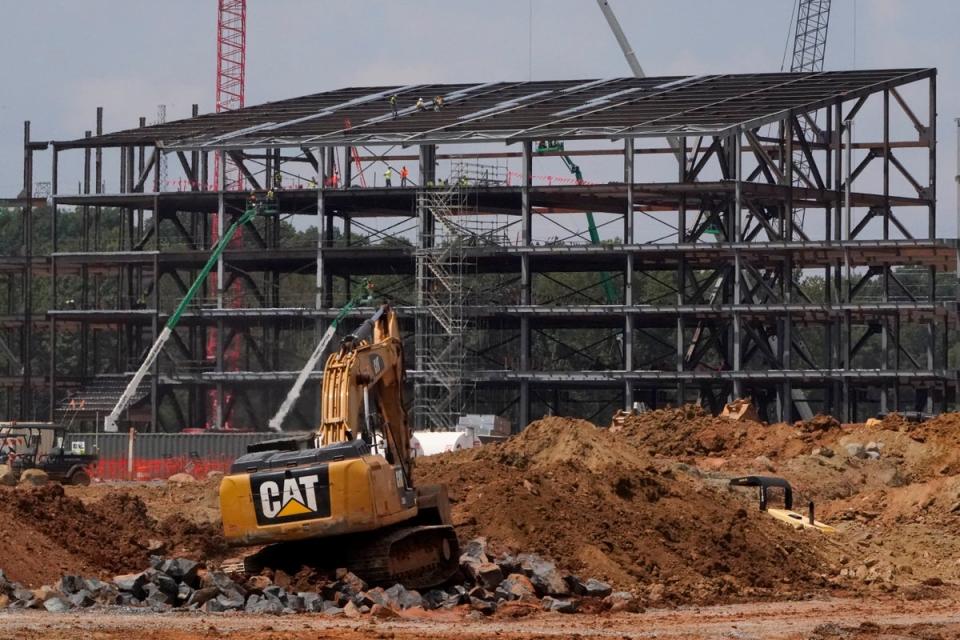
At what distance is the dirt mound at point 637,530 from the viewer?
30719mm

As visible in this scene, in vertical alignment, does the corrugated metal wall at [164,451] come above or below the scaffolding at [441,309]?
below

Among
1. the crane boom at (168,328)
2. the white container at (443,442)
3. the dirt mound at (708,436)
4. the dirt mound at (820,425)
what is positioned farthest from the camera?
the crane boom at (168,328)

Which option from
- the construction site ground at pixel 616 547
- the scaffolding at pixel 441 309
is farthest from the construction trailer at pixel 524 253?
the construction site ground at pixel 616 547

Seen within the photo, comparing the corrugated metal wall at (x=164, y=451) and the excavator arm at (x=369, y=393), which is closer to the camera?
the excavator arm at (x=369, y=393)

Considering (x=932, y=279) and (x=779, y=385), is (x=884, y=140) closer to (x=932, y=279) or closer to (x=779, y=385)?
(x=932, y=279)

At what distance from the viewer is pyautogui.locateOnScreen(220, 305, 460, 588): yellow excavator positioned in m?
24.5

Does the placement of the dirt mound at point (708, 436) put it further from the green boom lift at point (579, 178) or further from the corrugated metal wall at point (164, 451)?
the green boom lift at point (579, 178)

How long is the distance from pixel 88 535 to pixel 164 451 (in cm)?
4465

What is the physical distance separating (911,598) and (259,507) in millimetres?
11047

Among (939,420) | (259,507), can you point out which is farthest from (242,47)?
(259,507)

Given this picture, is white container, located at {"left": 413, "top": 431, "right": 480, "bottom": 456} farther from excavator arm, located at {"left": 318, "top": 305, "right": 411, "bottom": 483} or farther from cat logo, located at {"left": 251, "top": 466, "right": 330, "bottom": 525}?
cat logo, located at {"left": 251, "top": 466, "right": 330, "bottom": 525}

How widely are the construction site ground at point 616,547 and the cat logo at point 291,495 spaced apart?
4.78ft

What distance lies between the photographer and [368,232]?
97250mm

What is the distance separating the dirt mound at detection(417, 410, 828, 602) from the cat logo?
6.24 m
